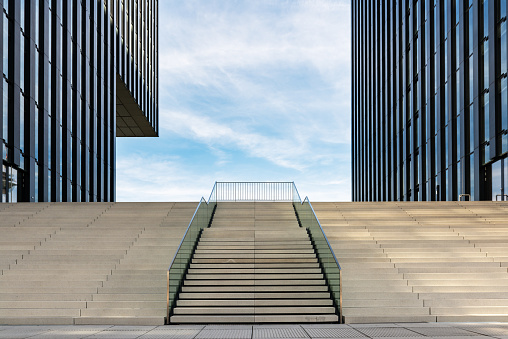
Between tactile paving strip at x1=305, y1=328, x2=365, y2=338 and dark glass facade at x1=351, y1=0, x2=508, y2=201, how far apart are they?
55.4ft

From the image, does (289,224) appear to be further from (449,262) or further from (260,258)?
(449,262)

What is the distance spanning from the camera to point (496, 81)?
24.1 metres

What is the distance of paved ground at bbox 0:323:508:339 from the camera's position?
8742 millimetres

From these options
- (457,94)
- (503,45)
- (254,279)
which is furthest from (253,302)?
(457,94)

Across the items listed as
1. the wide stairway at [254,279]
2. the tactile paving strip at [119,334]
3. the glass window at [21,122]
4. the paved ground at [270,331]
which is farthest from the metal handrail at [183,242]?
the glass window at [21,122]

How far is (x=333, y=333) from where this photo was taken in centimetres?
907

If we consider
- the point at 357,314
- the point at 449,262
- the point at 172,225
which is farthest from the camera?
the point at 172,225

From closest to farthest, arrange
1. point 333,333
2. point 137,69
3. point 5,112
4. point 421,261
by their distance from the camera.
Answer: point 333,333 < point 421,261 < point 5,112 < point 137,69

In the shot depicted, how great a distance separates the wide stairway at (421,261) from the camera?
1071 centimetres

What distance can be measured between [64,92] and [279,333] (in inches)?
988

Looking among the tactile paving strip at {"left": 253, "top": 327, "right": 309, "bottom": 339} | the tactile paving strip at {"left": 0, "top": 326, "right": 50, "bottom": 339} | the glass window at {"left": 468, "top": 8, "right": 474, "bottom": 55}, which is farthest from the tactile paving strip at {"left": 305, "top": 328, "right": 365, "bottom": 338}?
the glass window at {"left": 468, "top": 8, "right": 474, "bottom": 55}

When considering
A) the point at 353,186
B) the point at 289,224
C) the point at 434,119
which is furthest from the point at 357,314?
the point at 353,186

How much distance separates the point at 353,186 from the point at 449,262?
164 ft

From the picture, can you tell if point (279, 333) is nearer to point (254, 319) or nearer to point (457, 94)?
point (254, 319)
